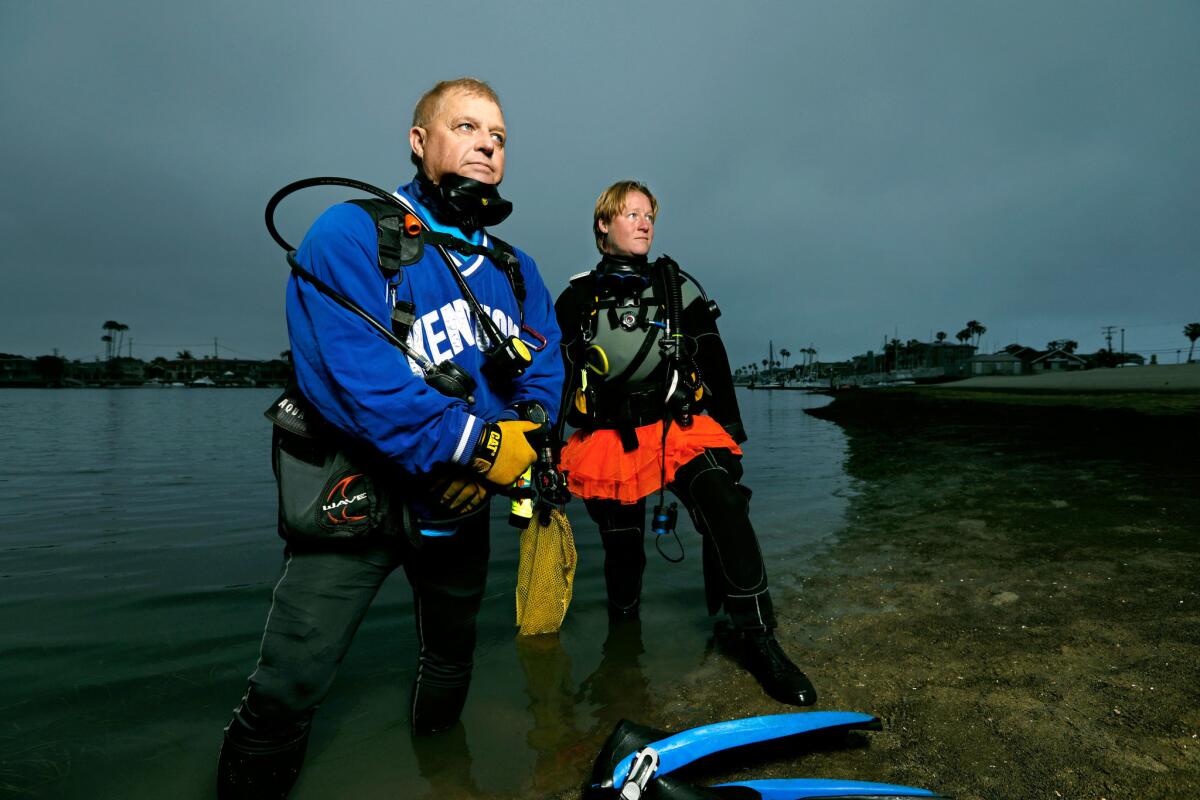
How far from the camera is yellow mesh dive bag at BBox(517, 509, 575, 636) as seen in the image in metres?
3.55

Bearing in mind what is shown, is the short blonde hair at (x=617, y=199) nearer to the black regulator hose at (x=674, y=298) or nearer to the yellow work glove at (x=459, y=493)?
the black regulator hose at (x=674, y=298)

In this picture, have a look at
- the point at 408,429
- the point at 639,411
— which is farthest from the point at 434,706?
the point at 639,411

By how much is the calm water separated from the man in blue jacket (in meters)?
0.36

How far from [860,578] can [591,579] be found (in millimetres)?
2369

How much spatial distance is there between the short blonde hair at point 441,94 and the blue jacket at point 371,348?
63cm

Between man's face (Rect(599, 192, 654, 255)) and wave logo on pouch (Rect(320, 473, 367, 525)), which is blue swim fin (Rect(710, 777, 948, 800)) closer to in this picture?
wave logo on pouch (Rect(320, 473, 367, 525))

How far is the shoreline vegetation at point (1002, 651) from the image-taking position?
2197 mm

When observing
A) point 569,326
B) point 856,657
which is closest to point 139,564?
point 569,326

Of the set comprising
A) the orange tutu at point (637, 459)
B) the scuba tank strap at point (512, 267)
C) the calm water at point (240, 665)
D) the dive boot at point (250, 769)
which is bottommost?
the calm water at point (240, 665)

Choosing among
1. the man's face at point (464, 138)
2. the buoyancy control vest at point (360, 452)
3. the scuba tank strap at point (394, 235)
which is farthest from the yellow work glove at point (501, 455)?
the man's face at point (464, 138)

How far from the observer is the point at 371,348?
1909mm

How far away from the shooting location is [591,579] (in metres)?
5.35

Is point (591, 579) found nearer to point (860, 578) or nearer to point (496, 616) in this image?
point (496, 616)

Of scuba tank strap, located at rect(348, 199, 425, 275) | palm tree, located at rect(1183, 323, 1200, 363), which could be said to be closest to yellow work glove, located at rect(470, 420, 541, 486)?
scuba tank strap, located at rect(348, 199, 425, 275)
